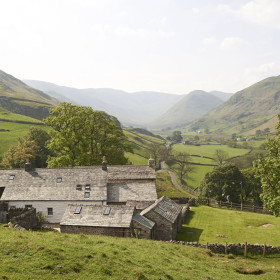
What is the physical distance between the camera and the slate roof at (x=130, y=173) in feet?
160

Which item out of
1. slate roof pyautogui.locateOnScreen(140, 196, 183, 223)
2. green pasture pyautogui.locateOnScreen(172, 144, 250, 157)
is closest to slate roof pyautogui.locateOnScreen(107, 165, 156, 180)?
slate roof pyautogui.locateOnScreen(140, 196, 183, 223)

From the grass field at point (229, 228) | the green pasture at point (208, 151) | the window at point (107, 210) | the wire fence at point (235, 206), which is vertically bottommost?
the wire fence at point (235, 206)

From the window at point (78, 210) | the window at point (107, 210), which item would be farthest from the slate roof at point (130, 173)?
the window at point (107, 210)

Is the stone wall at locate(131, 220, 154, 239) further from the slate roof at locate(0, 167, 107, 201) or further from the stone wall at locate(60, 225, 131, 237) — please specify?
the slate roof at locate(0, 167, 107, 201)

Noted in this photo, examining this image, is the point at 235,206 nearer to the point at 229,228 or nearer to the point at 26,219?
the point at 229,228

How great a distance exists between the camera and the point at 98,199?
4194 cm

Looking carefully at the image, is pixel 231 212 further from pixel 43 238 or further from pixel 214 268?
pixel 43 238

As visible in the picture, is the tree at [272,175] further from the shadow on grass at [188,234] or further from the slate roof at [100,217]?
the slate roof at [100,217]

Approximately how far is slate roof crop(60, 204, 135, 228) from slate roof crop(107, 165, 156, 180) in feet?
51.0

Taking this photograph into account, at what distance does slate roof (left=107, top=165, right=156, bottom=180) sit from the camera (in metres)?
48.8

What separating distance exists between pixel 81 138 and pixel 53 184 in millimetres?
14633

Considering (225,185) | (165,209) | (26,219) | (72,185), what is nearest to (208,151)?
(225,185)

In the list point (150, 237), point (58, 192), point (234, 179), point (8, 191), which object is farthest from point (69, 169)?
point (234, 179)

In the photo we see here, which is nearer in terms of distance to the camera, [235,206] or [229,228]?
[229,228]
